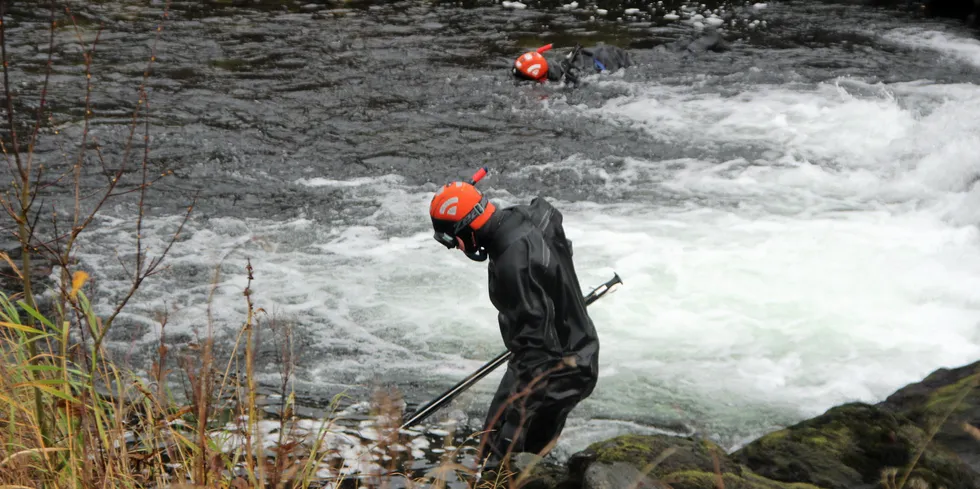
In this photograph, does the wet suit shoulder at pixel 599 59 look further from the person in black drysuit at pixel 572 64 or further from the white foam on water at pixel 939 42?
the white foam on water at pixel 939 42

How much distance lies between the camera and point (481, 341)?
7000 millimetres

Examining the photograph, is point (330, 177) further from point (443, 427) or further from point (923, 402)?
point (923, 402)

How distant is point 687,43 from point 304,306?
30.7 ft

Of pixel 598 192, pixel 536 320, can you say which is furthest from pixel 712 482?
pixel 598 192

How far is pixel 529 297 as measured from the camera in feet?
14.4

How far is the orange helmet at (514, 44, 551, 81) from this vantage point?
12688 millimetres

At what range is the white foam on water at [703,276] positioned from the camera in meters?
6.57

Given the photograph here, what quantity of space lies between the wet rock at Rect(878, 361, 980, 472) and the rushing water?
0.66 metres

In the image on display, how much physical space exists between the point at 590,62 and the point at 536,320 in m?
9.56

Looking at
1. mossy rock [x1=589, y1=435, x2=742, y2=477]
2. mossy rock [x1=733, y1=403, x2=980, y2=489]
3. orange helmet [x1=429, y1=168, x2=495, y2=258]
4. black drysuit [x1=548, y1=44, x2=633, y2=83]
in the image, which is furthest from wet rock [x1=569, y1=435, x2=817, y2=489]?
black drysuit [x1=548, y1=44, x2=633, y2=83]

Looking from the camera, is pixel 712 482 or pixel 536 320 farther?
pixel 536 320

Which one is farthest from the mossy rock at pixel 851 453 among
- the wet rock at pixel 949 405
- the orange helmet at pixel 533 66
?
the orange helmet at pixel 533 66

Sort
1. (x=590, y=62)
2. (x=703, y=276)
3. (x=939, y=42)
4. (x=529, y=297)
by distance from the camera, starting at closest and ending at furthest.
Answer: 1. (x=529, y=297)
2. (x=703, y=276)
3. (x=590, y=62)
4. (x=939, y=42)

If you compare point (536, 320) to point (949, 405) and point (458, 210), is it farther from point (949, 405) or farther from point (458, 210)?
point (949, 405)
